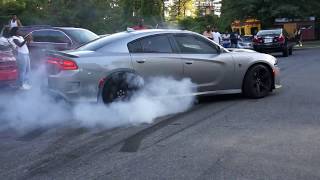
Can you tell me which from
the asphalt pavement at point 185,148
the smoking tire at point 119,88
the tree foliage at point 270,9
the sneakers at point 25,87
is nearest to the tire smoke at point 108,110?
the smoking tire at point 119,88

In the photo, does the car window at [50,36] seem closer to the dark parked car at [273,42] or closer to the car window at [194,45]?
the car window at [194,45]

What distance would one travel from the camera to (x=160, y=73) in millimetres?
9328

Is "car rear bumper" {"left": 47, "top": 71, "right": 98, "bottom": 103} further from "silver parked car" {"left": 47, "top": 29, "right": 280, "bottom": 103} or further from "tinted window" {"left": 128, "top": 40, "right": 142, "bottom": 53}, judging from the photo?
"tinted window" {"left": 128, "top": 40, "right": 142, "bottom": 53}

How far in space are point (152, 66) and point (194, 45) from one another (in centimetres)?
112

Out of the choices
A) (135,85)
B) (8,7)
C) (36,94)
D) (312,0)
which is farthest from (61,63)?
(312,0)

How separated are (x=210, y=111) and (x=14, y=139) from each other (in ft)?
10.9

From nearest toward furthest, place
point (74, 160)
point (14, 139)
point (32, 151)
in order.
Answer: point (74, 160)
point (32, 151)
point (14, 139)

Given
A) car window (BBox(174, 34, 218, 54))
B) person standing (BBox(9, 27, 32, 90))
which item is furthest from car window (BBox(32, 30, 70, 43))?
car window (BBox(174, 34, 218, 54))

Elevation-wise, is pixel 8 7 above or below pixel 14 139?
→ above

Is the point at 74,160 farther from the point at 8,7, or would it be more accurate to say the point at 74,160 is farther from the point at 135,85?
the point at 8,7

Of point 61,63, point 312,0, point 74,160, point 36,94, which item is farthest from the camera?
point 312,0

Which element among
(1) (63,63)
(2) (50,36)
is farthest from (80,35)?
(1) (63,63)

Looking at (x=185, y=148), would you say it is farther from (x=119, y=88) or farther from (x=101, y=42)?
(x=101, y=42)

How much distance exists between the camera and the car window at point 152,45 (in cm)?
937
